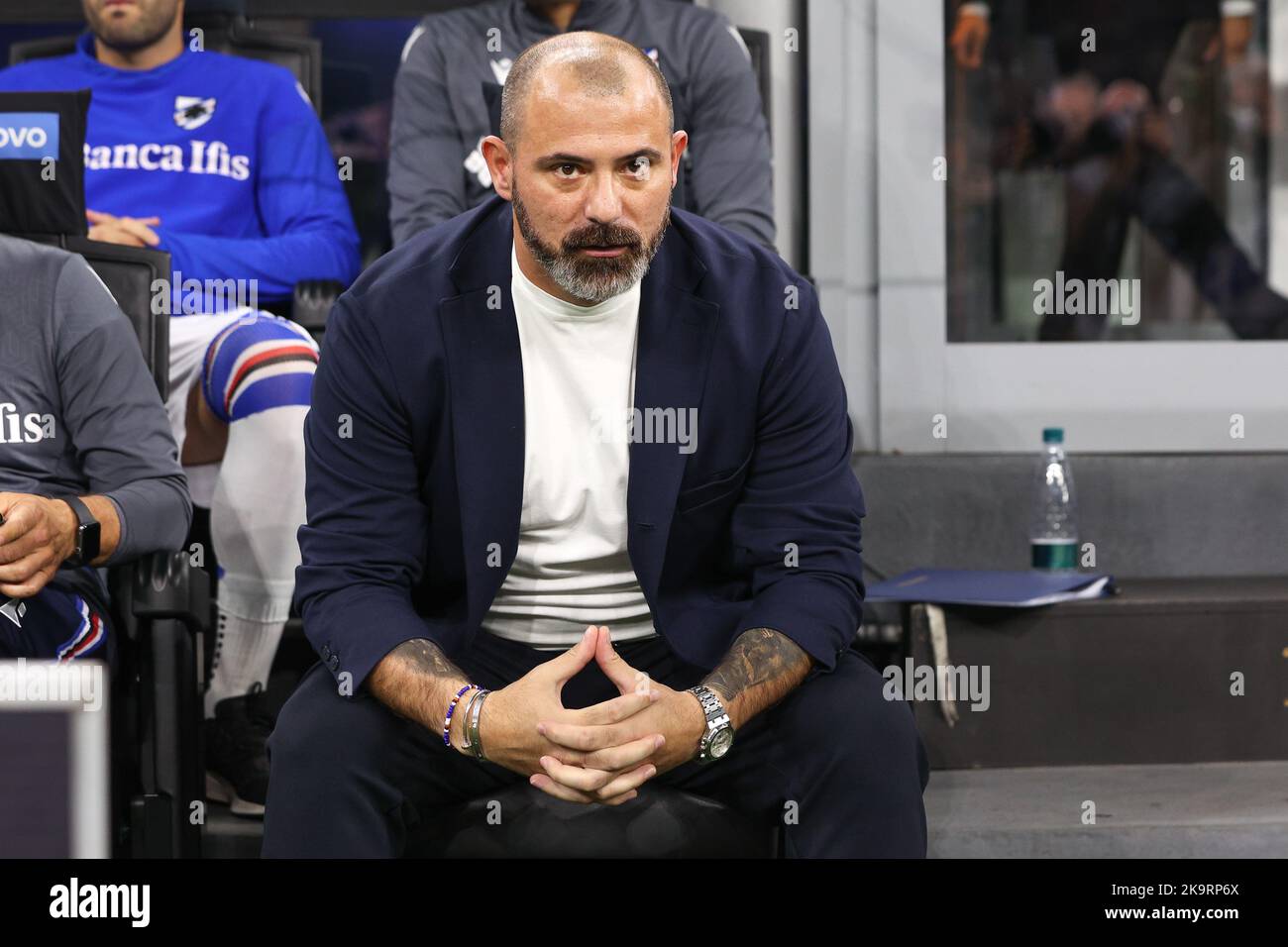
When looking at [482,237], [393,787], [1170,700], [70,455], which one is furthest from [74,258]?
[1170,700]

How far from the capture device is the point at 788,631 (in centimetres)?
146

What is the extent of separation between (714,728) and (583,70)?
0.67 meters

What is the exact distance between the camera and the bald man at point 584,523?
54.7 inches

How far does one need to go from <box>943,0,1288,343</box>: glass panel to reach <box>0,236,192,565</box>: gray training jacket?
1.76 m

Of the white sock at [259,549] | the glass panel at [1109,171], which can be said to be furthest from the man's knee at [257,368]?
the glass panel at [1109,171]

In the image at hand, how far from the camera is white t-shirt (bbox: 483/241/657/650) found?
1.57m

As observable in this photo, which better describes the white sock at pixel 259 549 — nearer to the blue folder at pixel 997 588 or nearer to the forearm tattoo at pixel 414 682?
the forearm tattoo at pixel 414 682

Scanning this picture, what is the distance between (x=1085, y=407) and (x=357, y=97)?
1.70 meters

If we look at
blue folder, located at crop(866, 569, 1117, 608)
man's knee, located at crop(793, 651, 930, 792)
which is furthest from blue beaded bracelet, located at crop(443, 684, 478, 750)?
blue folder, located at crop(866, 569, 1117, 608)

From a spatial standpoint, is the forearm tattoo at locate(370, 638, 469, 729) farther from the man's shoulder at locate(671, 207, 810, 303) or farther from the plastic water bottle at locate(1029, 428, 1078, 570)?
the plastic water bottle at locate(1029, 428, 1078, 570)

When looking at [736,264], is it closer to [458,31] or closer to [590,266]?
[590,266]

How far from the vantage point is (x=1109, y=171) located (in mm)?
3068

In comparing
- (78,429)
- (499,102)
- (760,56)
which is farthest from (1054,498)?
(78,429)

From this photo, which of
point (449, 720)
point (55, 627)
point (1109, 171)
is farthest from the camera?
point (1109, 171)
